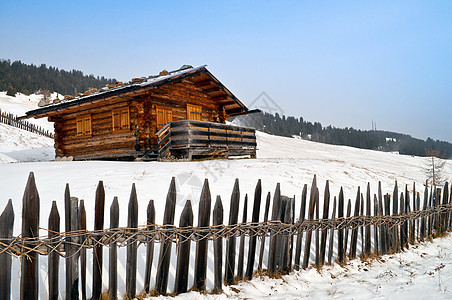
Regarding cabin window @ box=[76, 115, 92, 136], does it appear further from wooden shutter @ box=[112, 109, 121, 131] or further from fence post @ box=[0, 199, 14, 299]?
fence post @ box=[0, 199, 14, 299]

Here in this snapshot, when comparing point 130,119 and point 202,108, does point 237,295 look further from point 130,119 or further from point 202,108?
point 202,108

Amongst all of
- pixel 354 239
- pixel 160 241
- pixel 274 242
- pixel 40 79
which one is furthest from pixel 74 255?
pixel 40 79

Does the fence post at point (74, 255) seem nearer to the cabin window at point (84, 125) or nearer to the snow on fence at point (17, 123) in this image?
the cabin window at point (84, 125)

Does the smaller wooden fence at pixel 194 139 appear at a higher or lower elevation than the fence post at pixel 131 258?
higher

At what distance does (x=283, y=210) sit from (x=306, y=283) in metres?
1.07

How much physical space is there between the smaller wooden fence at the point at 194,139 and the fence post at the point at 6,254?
32.8 feet

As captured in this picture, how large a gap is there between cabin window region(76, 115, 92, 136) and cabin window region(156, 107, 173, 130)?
476 centimetres

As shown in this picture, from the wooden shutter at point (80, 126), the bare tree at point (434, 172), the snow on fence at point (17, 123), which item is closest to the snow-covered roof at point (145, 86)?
the wooden shutter at point (80, 126)

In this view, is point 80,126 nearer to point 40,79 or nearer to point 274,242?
point 274,242

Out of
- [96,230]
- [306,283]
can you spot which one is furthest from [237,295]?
[96,230]

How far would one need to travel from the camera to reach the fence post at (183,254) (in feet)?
10.5

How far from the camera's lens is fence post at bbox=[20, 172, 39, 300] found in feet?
8.04

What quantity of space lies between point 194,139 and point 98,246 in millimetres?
9954

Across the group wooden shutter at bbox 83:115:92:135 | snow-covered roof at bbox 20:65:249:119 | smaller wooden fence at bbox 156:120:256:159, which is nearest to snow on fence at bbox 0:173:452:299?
smaller wooden fence at bbox 156:120:256:159
